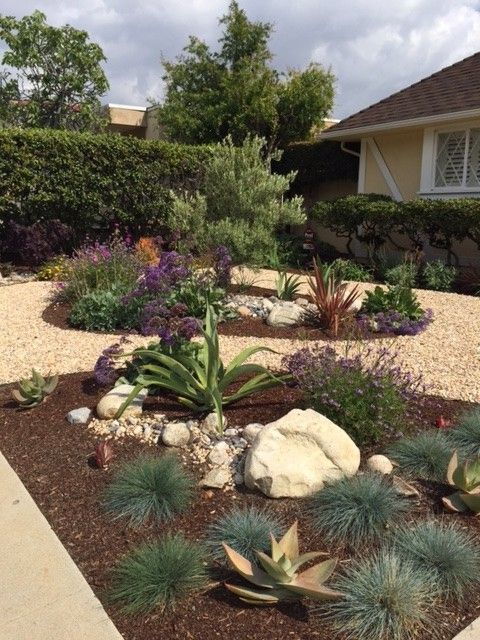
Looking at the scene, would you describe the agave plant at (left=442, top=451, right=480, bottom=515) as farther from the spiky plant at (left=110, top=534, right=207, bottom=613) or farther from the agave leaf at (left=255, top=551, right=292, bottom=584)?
the spiky plant at (left=110, top=534, right=207, bottom=613)

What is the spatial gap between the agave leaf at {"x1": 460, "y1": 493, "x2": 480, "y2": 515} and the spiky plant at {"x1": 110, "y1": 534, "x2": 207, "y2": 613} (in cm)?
141

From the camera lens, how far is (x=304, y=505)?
10.9 ft

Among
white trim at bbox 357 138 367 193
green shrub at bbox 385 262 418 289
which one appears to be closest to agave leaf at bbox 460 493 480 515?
green shrub at bbox 385 262 418 289

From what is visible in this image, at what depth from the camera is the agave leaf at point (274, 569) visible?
8.25 feet

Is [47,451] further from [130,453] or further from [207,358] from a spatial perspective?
[207,358]

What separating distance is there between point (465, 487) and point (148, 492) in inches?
66.9

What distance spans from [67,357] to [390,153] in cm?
1122

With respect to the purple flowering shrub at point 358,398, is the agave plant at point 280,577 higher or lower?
lower

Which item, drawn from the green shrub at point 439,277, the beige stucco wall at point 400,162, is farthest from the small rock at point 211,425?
the beige stucco wall at point 400,162

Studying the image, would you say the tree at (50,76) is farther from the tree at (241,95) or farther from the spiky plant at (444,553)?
the spiky plant at (444,553)

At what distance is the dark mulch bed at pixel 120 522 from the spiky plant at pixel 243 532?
11cm

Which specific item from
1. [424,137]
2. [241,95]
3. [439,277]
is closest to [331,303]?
[439,277]

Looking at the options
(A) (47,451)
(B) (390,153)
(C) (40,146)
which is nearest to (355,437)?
(A) (47,451)

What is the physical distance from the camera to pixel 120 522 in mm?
3166
